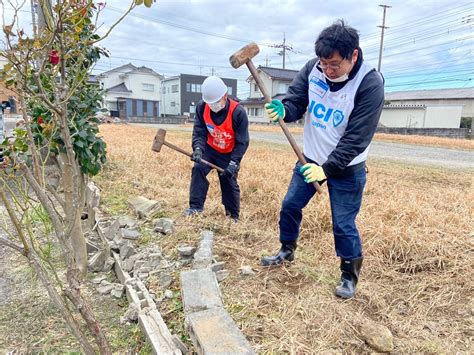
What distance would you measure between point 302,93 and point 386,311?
1.65m

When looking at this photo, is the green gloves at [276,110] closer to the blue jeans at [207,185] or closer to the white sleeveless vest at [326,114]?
the white sleeveless vest at [326,114]

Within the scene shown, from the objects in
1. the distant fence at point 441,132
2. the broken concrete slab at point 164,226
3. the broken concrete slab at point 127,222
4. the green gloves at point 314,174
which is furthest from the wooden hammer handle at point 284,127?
the distant fence at point 441,132

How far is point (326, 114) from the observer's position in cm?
241

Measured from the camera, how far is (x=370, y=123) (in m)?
2.18

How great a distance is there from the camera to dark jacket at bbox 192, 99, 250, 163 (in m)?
3.73

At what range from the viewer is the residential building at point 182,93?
4425 centimetres

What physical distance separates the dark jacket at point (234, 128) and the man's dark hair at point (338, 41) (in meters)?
1.69

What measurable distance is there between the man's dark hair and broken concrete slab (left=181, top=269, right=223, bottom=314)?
64.6 inches

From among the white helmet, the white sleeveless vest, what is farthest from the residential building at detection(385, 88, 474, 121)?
the white sleeveless vest

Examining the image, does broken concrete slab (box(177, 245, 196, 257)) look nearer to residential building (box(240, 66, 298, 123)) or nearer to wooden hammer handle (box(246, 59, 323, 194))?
wooden hammer handle (box(246, 59, 323, 194))

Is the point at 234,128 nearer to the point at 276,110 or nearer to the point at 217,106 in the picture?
the point at 217,106

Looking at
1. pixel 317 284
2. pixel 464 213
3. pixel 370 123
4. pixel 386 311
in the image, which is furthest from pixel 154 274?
pixel 464 213

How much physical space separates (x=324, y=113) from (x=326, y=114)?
0.06 feet

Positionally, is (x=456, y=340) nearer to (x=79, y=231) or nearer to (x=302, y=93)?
(x=302, y=93)
